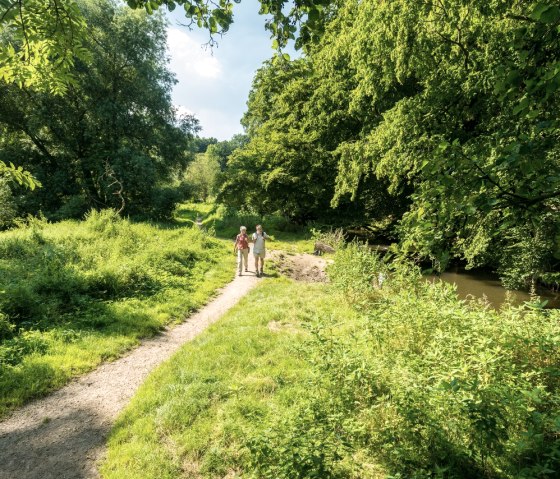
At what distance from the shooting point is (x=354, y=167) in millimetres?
14719

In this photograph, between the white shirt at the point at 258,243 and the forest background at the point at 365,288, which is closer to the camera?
the forest background at the point at 365,288

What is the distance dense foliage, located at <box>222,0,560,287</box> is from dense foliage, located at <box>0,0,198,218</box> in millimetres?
6927

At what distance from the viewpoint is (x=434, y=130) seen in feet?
31.8

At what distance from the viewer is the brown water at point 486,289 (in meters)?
11.9

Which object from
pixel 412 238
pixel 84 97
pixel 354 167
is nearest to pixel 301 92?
pixel 354 167

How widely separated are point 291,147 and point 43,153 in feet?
57.8

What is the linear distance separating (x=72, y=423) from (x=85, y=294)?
4.69 m

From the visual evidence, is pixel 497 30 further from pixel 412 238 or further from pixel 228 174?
pixel 228 174

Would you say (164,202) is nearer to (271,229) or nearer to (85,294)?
(271,229)

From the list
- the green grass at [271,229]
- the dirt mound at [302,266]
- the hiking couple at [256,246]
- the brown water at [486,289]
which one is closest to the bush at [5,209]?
the green grass at [271,229]

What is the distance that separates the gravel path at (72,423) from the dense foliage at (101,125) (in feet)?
59.7

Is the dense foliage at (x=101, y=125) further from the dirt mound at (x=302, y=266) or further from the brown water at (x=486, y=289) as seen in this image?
the brown water at (x=486, y=289)

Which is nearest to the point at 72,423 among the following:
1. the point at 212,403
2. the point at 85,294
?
the point at 212,403

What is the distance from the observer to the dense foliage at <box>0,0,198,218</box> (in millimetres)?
22188
